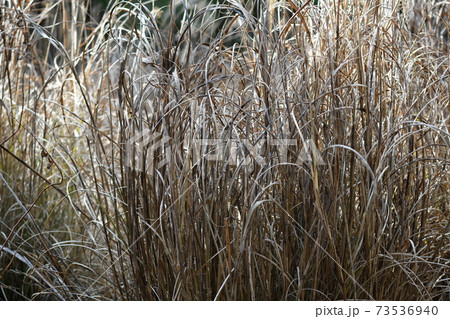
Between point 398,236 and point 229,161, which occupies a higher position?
point 229,161

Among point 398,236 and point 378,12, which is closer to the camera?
point 398,236

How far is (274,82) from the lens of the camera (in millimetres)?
1358

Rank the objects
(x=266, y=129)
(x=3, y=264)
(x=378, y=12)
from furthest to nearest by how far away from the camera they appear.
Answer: (x=3, y=264), (x=378, y=12), (x=266, y=129)

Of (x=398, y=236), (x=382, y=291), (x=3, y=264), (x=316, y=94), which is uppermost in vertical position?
(x=316, y=94)

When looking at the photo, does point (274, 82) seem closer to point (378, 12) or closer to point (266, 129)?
point (266, 129)

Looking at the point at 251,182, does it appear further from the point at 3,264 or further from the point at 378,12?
the point at 3,264

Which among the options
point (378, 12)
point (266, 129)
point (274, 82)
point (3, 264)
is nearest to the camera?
point (266, 129)

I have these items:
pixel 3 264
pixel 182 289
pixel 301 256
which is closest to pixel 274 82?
pixel 301 256

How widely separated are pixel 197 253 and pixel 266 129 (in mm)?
347

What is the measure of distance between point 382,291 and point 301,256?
25 cm

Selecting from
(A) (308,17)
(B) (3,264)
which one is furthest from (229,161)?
(B) (3,264)

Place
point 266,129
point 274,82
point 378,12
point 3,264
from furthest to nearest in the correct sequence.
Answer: point 3,264 → point 378,12 → point 274,82 → point 266,129

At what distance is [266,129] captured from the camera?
1.26m

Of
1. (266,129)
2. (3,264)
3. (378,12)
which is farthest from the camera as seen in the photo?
(3,264)
